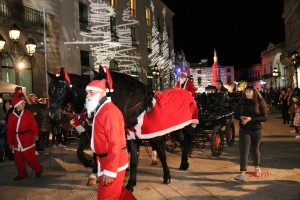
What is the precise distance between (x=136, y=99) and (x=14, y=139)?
10.9ft

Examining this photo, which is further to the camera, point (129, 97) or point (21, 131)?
point (21, 131)

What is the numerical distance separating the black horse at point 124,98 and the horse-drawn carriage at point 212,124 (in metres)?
3.03

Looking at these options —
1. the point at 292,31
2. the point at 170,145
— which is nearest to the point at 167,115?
the point at 170,145

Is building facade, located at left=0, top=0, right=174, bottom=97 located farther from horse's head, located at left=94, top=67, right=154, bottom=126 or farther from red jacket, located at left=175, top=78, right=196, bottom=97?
horse's head, located at left=94, top=67, right=154, bottom=126

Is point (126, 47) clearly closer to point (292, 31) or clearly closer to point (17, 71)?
point (17, 71)

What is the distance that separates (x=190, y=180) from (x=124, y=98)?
Answer: 7.22 ft

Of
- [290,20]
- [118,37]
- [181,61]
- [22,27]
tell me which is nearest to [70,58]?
[22,27]

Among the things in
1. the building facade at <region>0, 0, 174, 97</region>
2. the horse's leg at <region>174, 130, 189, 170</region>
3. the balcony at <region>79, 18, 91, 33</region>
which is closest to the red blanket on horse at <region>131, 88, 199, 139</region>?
the horse's leg at <region>174, 130, 189, 170</region>

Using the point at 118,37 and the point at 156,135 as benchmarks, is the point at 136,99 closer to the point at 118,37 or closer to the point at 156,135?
the point at 156,135

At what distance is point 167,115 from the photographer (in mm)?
6812

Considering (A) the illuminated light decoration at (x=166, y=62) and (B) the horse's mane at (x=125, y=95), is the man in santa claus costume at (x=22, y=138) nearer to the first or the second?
(B) the horse's mane at (x=125, y=95)

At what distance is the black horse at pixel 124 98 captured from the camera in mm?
6098

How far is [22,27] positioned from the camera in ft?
56.1

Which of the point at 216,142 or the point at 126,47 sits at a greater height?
the point at 126,47
